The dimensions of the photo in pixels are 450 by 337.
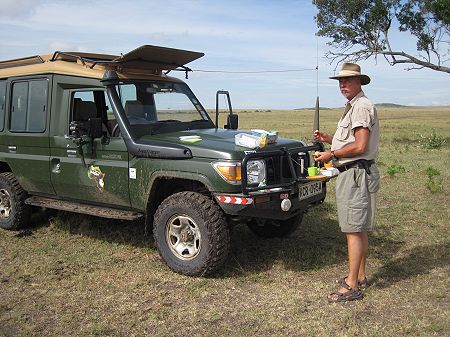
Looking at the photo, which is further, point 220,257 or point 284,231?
point 284,231

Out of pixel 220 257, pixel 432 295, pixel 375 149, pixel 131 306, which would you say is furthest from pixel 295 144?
pixel 131 306

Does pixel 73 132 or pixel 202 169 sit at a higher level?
pixel 73 132

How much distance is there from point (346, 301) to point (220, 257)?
1.20 m

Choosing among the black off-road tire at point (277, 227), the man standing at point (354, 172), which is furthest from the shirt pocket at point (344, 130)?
the black off-road tire at point (277, 227)

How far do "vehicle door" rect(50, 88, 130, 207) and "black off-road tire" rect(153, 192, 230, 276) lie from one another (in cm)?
62

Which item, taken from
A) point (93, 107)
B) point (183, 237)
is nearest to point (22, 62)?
point (93, 107)

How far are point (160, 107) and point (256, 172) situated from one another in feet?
5.76

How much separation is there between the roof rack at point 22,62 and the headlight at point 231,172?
3113mm

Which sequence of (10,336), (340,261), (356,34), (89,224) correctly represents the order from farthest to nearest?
(356,34) < (89,224) < (340,261) < (10,336)

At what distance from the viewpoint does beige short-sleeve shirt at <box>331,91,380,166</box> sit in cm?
411

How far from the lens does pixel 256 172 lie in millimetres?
4605

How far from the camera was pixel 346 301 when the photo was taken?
167 inches

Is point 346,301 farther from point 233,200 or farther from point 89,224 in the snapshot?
point 89,224

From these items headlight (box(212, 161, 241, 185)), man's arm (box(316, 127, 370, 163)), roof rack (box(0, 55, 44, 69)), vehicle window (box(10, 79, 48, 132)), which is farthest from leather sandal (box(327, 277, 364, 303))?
roof rack (box(0, 55, 44, 69))
